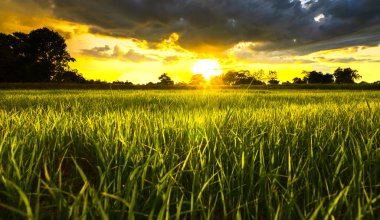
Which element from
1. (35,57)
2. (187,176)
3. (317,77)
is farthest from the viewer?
(317,77)

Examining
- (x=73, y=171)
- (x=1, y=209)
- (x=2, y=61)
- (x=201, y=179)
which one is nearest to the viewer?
(x=1, y=209)

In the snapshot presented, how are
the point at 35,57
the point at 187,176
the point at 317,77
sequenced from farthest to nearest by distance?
the point at 317,77 → the point at 35,57 → the point at 187,176

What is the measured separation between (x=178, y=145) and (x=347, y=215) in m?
1.37

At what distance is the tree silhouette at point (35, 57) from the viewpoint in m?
43.8

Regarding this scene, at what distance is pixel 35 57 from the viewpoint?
158 feet

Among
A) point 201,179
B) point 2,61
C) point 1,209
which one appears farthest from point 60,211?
point 2,61

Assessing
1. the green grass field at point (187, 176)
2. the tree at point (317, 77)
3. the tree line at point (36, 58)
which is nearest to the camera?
the green grass field at point (187, 176)

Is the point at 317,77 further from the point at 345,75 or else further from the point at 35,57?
the point at 35,57

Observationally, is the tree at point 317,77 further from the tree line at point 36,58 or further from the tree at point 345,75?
the tree line at point 36,58

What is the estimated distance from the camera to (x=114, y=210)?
43.8 inches

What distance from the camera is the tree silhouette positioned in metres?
43.8

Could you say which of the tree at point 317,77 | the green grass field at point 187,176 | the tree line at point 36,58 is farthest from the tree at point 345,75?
the green grass field at point 187,176

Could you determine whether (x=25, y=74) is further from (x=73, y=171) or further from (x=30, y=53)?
(x=73, y=171)

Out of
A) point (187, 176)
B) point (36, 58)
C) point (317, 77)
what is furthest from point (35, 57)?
point (317, 77)
